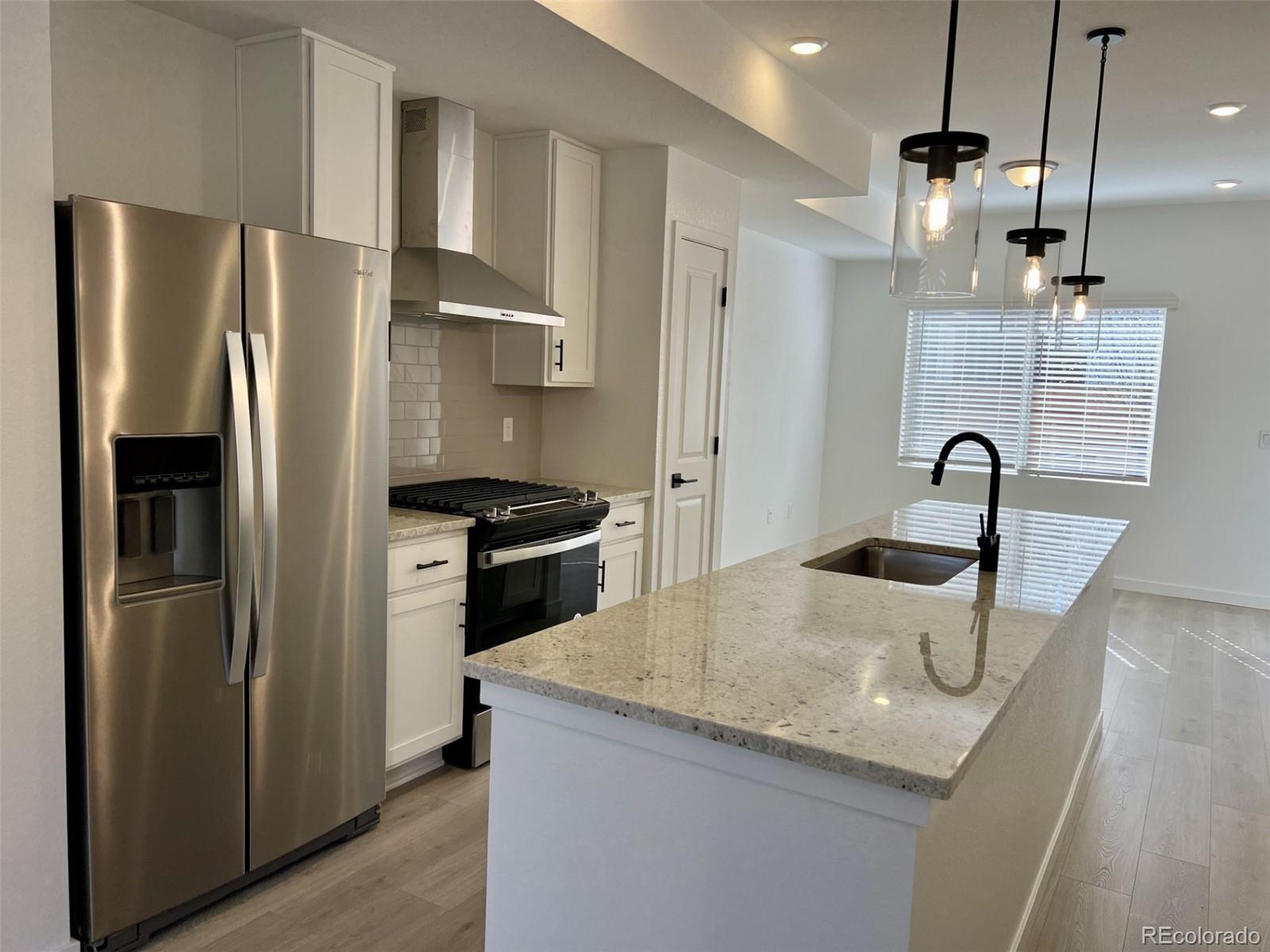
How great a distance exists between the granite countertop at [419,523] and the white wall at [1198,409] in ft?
16.7

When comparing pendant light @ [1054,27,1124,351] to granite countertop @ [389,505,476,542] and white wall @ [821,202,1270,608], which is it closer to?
granite countertop @ [389,505,476,542]

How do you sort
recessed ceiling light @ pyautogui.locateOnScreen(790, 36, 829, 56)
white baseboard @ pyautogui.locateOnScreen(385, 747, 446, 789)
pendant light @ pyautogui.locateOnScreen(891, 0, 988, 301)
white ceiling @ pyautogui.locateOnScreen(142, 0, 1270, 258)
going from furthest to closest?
recessed ceiling light @ pyautogui.locateOnScreen(790, 36, 829, 56), white baseboard @ pyautogui.locateOnScreen(385, 747, 446, 789), white ceiling @ pyautogui.locateOnScreen(142, 0, 1270, 258), pendant light @ pyautogui.locateOnScreen(891, 0, 988, 301)

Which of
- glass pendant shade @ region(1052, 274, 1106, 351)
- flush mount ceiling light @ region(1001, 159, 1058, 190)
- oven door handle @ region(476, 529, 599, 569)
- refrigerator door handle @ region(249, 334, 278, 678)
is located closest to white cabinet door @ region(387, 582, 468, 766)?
oven door handle @ region(476, 529, 599, 569)

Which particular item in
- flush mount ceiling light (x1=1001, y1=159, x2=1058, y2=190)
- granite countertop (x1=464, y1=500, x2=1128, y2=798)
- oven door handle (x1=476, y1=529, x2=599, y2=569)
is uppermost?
flush mount ceiling light (x1=1001, y1=159, x2=1058, y2=190)

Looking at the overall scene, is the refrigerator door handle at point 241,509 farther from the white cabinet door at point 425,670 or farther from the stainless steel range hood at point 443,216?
the stainless steel range hood at point 443,216

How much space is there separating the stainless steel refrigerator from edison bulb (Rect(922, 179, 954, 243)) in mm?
1593

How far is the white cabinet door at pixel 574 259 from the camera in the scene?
394 cm

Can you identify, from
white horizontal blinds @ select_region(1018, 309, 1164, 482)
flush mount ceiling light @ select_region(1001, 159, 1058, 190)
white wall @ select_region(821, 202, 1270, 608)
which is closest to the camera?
flush mount ceiling light @ select_region(1001, 159, 1058, 190)

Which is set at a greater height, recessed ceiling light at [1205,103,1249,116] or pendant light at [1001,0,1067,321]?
recessed ceiling light at [1205,103,1249,116]

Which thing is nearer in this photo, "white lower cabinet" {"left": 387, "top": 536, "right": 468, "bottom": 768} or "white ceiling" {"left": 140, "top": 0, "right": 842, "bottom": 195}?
"white ceiling" {"left": 140, "top": 0, "right": 842, "bottom": 195}

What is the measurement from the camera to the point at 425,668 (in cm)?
312

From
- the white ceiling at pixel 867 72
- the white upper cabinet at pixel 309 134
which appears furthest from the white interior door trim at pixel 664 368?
the white upper cabinet at pixel 309 134

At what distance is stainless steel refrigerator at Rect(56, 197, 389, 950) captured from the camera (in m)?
2.04

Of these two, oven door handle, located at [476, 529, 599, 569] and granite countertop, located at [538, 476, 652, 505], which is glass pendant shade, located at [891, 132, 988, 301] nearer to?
oven door handle, located at [476, 529, 599, 569]
